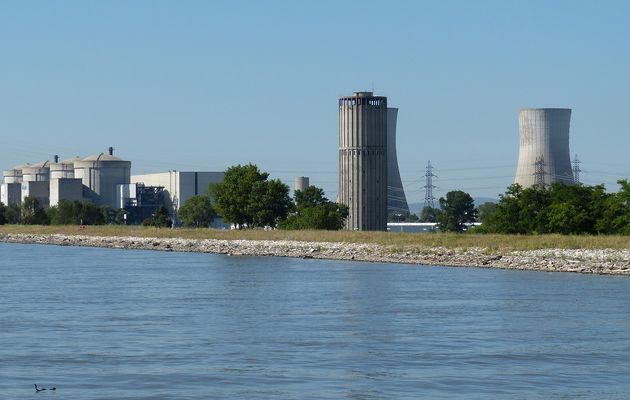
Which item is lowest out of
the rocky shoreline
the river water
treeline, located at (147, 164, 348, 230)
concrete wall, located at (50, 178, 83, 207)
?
the river water

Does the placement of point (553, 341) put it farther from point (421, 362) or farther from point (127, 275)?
point (127, 275)

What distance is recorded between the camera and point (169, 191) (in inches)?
6255

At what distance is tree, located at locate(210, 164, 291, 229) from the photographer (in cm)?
9150

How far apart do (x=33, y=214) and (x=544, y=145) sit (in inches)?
2255

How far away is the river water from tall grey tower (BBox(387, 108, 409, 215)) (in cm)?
10003

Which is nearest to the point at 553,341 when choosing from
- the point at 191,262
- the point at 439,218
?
the point at 191,262

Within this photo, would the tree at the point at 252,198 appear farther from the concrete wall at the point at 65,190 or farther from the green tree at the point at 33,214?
the concrete wall at the point at 65,190

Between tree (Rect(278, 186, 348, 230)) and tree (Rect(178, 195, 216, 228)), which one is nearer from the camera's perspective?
tree (Rect(278, 186, 348, 230))

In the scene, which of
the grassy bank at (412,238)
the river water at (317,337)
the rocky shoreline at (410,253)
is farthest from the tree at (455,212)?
the river water at (317,337)

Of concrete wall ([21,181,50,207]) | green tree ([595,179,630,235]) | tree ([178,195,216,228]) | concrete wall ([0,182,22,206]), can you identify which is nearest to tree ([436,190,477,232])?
tree ([178,195,216,228])

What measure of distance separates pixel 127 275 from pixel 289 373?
29.3 meters

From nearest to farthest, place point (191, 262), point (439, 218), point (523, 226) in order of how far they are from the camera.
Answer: point (191, 262) < point (523, 226) < point (439, 218)

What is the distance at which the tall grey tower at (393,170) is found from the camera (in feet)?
479

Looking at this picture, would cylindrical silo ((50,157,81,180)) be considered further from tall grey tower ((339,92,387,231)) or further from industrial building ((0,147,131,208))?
tall grey tower ((339,92,387,231))
